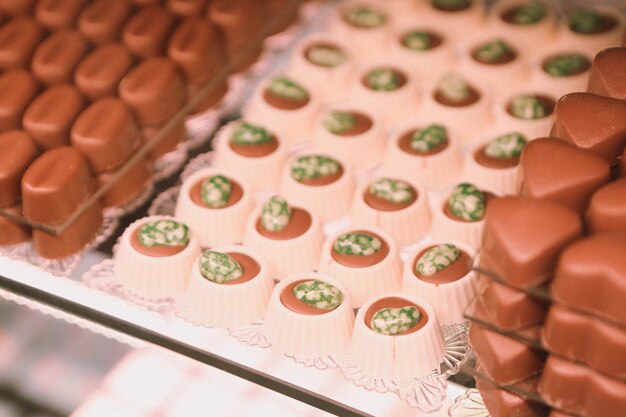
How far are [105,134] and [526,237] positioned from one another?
0.92 m

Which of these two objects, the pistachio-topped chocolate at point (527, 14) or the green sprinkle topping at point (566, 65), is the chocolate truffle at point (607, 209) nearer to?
the green sprinkle topping at point (566, 65)

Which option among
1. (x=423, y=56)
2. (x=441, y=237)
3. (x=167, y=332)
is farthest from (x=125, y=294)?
(x=423, y=56)

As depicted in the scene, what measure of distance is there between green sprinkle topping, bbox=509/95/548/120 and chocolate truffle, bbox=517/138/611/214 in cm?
59

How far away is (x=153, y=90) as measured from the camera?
194 centimetres

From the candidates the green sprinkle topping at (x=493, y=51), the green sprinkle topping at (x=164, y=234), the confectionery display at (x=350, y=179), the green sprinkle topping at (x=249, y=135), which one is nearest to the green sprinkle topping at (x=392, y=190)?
the confectionery display at (x=350, y=179)

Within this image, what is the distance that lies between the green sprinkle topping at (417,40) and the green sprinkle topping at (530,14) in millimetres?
224

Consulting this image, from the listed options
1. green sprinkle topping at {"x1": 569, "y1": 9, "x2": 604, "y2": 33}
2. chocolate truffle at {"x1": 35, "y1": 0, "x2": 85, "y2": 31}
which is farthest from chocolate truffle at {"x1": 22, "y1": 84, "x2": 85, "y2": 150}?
green sprinkle topping at {"x1": 569, "y1": 9, "x2": 604, "y2": 33}

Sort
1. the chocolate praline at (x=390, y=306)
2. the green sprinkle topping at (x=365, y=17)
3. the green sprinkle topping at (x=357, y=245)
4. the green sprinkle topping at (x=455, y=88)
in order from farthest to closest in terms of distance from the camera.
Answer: the green sprinkle topping at (x=365, y=17), the green sprinkle topping at (x=455, y=88), the green sprinkle topping at (x=357, y=245), the chocolate praline at (x=390, y=306)

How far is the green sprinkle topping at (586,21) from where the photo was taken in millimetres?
2166

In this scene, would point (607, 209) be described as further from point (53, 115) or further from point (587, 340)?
point (53, 115)

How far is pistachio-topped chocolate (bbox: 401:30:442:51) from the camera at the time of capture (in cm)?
219

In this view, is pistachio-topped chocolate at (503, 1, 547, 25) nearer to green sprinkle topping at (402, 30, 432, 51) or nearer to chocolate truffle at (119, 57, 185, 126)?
green sprinkle topping at (402, 30, 432, 51)

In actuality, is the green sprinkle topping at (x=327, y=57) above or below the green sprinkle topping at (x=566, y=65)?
below

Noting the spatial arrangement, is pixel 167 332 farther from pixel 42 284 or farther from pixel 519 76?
pixel 519 76
